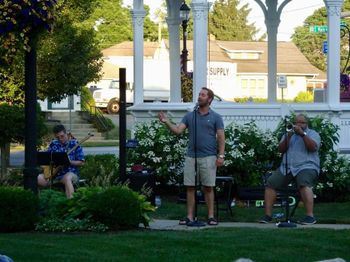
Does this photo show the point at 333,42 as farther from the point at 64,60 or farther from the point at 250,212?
the point at 64,60

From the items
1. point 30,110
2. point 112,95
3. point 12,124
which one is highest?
point 112,95

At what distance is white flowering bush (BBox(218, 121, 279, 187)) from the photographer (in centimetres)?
1650

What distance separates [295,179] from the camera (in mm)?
13422

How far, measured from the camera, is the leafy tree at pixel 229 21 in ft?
371

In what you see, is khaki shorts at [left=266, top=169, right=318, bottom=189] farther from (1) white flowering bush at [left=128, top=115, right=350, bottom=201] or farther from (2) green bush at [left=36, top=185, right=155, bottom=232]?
(1) white flowering bush at [left=128, top=115, right=350, bottom=201]

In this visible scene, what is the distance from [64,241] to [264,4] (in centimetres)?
1208

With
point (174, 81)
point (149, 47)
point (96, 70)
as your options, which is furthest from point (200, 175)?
point (149, 47)

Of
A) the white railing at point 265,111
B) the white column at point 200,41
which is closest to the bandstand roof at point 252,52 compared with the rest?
the white railing at point 265,111

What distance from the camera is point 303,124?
43.7ft

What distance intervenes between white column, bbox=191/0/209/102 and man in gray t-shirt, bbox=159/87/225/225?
4.62 m

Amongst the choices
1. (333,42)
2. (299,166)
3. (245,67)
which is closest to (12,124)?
(333,42)

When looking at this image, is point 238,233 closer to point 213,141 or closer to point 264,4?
point 213,141

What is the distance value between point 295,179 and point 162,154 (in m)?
4.13

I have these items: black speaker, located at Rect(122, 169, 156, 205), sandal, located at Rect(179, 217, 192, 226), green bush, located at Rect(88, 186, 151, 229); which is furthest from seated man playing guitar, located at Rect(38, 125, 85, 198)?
green bush, located at Rect(88, 186, 151, 229)
